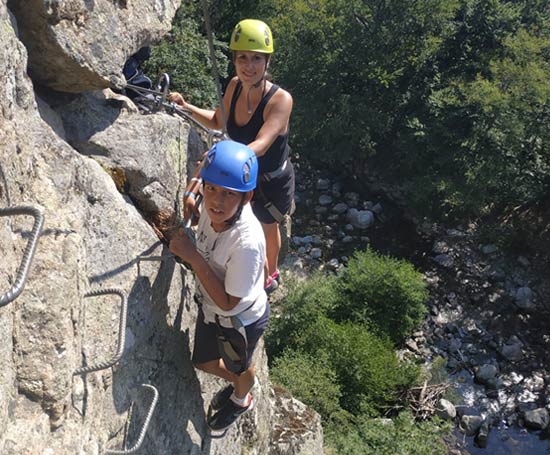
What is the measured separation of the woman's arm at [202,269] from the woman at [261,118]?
87cm

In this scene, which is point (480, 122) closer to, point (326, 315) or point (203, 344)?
point (326, 315)

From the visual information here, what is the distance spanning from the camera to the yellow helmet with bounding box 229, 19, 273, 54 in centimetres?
Answer: 403

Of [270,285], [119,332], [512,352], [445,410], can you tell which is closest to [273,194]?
[270,285]

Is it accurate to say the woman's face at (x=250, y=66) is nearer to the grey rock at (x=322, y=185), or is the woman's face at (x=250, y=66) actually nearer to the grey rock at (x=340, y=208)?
the grey rock at (x=340, y=208)

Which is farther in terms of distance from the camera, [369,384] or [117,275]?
[369,384]

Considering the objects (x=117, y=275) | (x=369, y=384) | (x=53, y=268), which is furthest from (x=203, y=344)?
(x=369, y=384)

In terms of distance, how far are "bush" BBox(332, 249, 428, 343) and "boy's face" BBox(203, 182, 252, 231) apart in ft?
32.0

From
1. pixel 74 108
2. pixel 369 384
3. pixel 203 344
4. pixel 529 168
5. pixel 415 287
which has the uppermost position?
pixel 74 108

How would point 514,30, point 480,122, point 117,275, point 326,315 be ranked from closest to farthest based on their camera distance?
point 117,275, point 326,315, point 480,122, point 514,30

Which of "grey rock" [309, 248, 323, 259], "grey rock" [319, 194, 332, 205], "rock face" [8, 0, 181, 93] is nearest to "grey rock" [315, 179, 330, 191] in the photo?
"grey rock" [319, 194, 332, 205]

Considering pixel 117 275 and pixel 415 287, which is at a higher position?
pixel 117 275

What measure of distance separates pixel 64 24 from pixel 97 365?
217cm

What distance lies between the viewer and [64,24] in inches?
149

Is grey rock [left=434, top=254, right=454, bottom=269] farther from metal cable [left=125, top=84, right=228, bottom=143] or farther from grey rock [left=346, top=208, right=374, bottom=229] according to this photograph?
metal cable [left=125, top=84, right=228, bottom=143]
